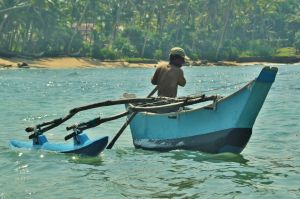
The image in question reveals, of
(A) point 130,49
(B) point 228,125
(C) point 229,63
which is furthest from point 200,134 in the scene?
(C) point 229,63

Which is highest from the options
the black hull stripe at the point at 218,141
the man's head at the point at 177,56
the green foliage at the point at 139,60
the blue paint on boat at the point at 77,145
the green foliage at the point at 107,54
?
the man's head at the point at 177,56

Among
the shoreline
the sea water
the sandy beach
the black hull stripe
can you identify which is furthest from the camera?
the sandy beach

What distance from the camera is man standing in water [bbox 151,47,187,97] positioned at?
571 inches

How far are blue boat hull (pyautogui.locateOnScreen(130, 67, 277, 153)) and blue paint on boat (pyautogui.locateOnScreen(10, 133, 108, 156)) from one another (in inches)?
56.2

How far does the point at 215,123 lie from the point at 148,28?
104m

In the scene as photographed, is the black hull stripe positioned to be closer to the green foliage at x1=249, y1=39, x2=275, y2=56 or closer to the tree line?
the tree line

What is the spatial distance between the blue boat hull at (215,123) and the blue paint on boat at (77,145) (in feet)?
4.69

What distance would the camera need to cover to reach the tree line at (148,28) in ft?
315

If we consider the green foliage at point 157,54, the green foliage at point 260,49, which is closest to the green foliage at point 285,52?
the green foliage at point 260,49

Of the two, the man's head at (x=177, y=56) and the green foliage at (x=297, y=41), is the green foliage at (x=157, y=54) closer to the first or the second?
the green foliage at (x=297, y=41)

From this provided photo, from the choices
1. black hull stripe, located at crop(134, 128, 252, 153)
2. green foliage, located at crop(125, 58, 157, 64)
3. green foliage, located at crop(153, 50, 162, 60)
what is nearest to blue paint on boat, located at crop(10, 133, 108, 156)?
black hull stripe, located at crop(134, 128, 252, 153)

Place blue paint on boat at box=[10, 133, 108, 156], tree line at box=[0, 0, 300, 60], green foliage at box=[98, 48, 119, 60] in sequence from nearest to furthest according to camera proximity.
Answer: blue paint on boat at box=[10, 133, 108, 156], tree line at box=[0, 0, 300, 60], green foliage at box=[98, 48, 119, 60]

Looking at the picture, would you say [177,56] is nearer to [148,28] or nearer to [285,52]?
[148,28]

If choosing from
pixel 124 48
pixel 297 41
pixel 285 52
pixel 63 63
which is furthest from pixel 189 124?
pixel 297 41
